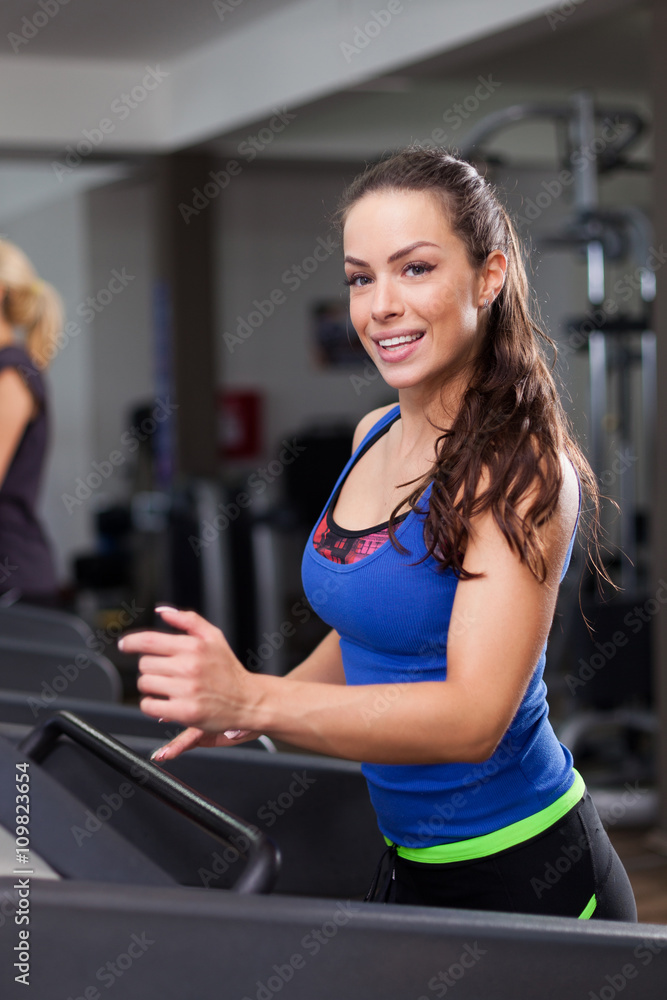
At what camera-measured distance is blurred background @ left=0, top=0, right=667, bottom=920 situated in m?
3.76

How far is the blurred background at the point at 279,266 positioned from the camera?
376cm

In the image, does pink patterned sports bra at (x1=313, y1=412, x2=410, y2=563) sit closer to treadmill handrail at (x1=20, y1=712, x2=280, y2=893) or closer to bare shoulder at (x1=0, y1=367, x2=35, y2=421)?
treadmill handrail at (x1=20, y1=712, x2=280, y2=893)

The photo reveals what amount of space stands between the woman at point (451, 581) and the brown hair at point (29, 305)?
1.52 metres

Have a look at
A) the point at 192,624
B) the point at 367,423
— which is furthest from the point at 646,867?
the point at 192,624

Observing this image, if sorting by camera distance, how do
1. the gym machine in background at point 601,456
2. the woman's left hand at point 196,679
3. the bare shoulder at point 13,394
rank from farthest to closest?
the gym machine in background at point 601,456
the bare shoulder at point 13,394
the woman's left hand at point 196,679

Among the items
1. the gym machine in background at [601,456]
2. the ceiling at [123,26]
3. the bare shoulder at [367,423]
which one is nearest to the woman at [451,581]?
the bare shoulder at [367,423]

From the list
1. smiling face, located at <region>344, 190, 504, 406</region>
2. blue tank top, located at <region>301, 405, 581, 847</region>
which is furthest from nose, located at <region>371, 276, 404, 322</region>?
blue tank top, located at <region>301, 405, 581, 847</region>

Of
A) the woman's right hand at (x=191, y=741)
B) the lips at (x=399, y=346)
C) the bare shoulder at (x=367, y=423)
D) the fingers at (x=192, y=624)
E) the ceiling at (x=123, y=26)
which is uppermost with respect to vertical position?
the ceiling at (x=123, y=26)

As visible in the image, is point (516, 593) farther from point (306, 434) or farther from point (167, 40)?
point (306, 434)

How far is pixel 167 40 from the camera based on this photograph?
505cm

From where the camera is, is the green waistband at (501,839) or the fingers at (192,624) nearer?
the fingers at (192,624)

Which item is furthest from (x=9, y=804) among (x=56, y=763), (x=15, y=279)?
(x=15, y=279)

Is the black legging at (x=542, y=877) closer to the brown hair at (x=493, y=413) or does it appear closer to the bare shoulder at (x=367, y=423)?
the brown hair at (x=493, y=413)

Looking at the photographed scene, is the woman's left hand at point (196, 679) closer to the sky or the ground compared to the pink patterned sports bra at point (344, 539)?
closer to the ground
